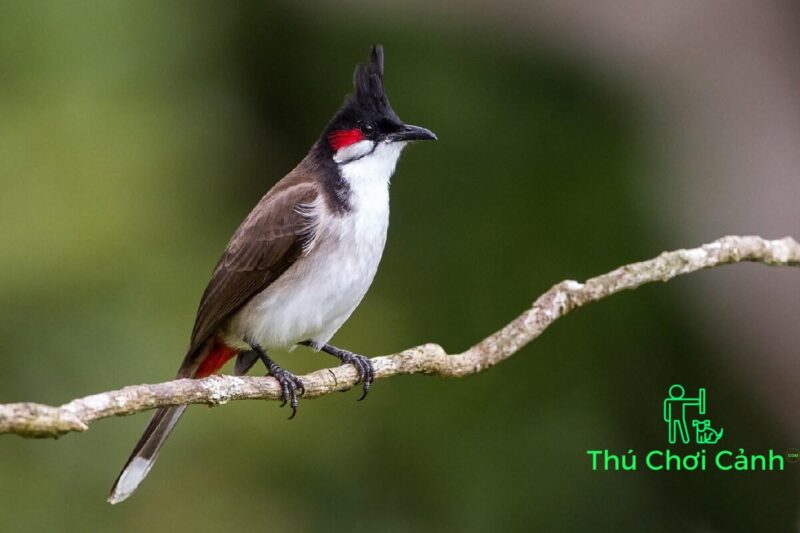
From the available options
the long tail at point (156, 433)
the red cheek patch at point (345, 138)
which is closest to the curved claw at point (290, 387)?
the long tail at point (156, 433)

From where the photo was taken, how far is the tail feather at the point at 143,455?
3488 millimetres

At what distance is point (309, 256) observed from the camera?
356 cm

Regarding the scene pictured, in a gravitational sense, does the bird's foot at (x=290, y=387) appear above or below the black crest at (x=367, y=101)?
below

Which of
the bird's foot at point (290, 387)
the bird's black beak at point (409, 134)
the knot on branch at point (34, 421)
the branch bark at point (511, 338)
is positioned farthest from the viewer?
the bird's black beak at point (409, 134)

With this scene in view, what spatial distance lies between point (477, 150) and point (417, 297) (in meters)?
0.77

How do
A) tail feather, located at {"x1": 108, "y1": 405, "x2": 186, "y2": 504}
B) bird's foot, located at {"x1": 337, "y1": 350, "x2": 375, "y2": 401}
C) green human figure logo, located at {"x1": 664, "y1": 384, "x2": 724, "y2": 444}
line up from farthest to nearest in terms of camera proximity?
green human figure logo, located at {"x1": 664, "y1": 384, "x2": 724, "y2": 444} < tail feather, located at {"x1": 108, "y1": 405, "x2": 186, "y2": 504} < bird's foot, located at {"x1": 337, "y1": 350, "x2": 375, "y2": 401}

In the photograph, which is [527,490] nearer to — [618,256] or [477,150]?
[618,256]

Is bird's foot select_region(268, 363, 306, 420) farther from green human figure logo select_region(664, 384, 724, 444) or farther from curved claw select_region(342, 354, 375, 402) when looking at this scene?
green human figure logo select_region(664, 384, 724, 444)

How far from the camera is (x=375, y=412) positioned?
200 inches

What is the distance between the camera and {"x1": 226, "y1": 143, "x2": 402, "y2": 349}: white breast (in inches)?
139

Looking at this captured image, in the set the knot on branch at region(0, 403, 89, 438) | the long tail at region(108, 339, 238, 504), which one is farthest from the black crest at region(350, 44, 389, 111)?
the knot on branch at region(0, 403, 89, 438)

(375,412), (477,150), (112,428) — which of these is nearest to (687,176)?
(477,150)

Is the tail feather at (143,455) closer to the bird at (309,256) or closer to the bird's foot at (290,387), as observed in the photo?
the bird at (309,256)

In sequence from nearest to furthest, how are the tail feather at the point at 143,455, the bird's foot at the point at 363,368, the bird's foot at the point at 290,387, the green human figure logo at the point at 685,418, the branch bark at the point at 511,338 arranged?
the branch bark at the point at 511,338, the bird's foot at the point at 290,387, the bird's foot at the point at 363,368, the tail feather at the point at 143,455, the green human figure logo at the point at 685,418
